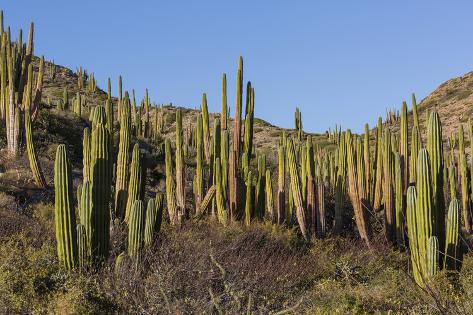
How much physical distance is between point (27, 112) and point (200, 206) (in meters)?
5.30

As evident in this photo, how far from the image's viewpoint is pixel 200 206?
44.7ft

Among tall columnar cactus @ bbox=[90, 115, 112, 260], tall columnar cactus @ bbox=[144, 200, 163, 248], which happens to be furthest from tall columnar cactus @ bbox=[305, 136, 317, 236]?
tall columnar cactus @ bbox=[90, 115, 112, 260]

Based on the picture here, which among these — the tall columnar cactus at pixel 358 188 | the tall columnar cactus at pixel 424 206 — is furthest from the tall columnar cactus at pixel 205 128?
the tall columnar cactus at pixel 424 206

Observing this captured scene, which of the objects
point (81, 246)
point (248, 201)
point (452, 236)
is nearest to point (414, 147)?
point (452, 236)

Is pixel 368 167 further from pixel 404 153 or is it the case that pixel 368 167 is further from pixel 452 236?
pixel 452 236

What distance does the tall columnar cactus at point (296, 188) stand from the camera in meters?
13.0

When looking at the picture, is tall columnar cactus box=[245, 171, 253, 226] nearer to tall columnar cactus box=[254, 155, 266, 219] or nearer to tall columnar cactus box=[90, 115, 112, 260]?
tall columnar cactus box=[254, 155, 266, 219]

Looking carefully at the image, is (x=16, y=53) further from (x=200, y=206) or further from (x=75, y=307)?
(x=75, y=307)

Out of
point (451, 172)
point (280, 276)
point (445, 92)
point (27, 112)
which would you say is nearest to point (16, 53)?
point (27, 112)

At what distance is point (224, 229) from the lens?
1221 centimetres

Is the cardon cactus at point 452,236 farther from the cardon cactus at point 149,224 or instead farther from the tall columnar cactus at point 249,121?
the tall columnar cactus at point 249,121

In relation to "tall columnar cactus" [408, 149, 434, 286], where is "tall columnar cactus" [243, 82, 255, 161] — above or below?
above

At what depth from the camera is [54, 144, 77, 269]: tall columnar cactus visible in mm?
9266

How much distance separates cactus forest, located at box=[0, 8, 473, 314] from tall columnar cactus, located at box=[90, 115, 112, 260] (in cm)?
2
